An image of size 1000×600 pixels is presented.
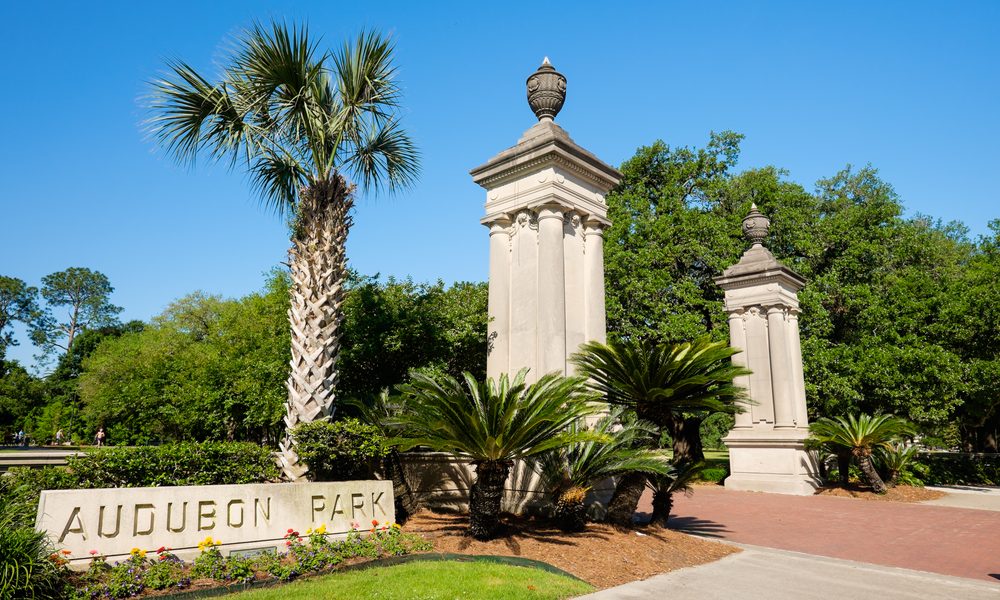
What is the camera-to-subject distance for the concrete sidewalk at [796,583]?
6723mm

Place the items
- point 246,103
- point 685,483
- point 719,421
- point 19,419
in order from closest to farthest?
point 685,483, point 246,103, point 719,421, point 19,419

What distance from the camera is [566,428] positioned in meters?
9.05

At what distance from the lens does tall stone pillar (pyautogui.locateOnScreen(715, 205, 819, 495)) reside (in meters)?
19.3

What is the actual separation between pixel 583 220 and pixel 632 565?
6834 millimetres

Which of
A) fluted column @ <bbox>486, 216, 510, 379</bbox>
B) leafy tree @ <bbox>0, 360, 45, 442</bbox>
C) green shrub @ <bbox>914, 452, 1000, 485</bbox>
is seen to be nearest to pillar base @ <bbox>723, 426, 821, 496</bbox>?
green shrub @ <bbox>914, 452, 1000, 485</bbox>

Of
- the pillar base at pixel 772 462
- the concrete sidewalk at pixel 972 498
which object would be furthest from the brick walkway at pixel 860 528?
the pillar base at pixel 772 462

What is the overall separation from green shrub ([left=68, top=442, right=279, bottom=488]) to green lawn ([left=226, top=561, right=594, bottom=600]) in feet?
10.4

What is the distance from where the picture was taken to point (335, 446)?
30.7 feet

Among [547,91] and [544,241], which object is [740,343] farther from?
[547,91]

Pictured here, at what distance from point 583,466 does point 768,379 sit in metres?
13.6

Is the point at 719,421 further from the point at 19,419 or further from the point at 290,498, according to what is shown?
the point at 19,419

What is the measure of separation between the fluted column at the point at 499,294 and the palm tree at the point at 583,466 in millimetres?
2791

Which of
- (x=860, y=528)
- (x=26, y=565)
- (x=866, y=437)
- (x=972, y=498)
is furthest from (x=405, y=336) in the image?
(x=972, y=498)

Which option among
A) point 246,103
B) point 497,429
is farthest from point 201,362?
point 497,429
